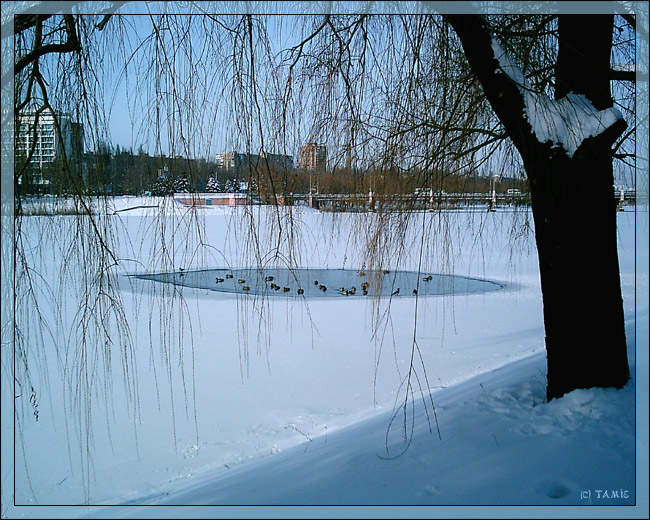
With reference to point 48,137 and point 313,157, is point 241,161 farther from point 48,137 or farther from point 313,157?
point 48,137

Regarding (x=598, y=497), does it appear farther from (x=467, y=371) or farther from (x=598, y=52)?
(x=467, y=371)

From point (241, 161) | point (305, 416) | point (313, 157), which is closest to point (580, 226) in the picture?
point (313, 157)

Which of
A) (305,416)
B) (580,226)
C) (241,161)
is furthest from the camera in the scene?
(305,416)

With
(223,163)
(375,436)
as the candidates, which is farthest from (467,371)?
(223,163)

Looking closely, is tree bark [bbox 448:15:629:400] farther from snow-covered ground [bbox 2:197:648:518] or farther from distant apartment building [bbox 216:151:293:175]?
distant apartment building [bbox 216:151:293:175]

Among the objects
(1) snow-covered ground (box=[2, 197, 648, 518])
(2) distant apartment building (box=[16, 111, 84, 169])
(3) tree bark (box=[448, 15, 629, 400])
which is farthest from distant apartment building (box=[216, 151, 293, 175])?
(3) tree bark (box=[448, 15, 629, 400])
